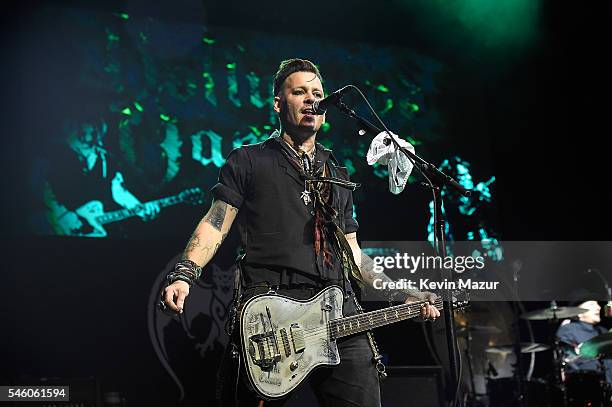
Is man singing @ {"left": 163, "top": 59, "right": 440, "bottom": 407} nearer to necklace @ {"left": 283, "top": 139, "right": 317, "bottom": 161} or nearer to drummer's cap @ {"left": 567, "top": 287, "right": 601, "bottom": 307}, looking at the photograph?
necklace @ {"left": 283, "top": 139, "right": 317, "bottom": 161}

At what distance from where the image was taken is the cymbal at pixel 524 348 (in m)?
6.85

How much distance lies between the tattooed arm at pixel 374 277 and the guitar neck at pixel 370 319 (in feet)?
0.14

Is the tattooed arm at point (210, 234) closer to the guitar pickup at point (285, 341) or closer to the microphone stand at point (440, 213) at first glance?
the guitar pickup at point (285, 341)

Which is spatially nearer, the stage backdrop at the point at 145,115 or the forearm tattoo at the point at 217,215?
the forearm tattoo at the point at 217,215

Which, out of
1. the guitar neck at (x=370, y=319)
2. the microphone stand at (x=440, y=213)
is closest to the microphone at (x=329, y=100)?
the microphone stand at (x=440, y=213)

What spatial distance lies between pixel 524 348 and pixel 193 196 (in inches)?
145

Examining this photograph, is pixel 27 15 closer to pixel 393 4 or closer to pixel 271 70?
pixel 271 70

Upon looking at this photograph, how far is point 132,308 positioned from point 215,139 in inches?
66.6

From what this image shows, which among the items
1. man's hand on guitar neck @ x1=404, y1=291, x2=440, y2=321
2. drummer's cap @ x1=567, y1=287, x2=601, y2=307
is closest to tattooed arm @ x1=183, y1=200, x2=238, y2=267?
man's hand on guitar neck @ x1=404, y1=291, x2=440, y2=321

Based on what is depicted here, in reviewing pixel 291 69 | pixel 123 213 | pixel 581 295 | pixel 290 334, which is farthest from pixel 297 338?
pixel 581 295

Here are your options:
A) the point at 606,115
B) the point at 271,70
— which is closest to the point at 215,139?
the point at 271,70

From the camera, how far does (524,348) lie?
689cm

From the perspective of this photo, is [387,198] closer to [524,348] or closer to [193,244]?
[524,348]

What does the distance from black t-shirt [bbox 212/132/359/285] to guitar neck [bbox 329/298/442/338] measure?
20 centimetres
